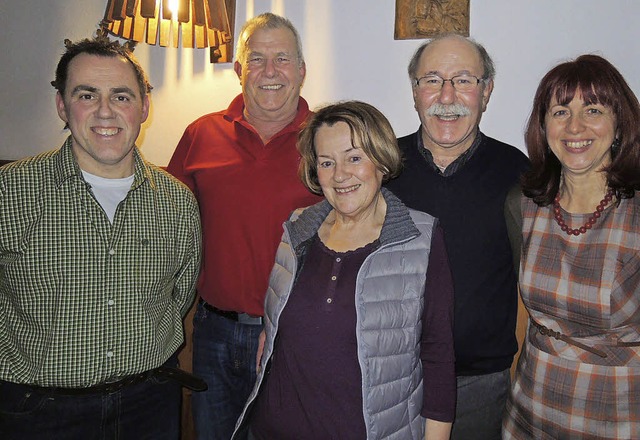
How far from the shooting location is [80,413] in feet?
4.82

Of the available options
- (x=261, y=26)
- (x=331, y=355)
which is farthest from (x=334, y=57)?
(x=331, y=355)

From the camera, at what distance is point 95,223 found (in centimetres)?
150

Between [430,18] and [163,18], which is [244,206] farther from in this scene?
[430,18]

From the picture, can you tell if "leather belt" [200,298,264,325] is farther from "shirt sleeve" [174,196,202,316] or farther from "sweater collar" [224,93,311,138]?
"sweater collar" [224,93,311,138]

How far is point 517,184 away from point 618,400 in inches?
27.6

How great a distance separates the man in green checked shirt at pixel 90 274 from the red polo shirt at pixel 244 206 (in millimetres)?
259

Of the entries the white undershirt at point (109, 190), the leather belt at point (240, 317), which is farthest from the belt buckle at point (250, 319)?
the white undershirt at point (109, 190)

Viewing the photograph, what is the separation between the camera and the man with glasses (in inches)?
65.7

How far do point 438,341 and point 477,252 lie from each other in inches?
15.5

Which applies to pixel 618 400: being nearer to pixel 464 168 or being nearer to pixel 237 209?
pixel 464 168

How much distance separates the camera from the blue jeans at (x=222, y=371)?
1.89m

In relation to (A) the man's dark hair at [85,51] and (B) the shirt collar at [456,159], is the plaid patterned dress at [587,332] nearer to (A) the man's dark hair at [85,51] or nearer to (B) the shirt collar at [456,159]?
(B) the shirt collar at [456,159]

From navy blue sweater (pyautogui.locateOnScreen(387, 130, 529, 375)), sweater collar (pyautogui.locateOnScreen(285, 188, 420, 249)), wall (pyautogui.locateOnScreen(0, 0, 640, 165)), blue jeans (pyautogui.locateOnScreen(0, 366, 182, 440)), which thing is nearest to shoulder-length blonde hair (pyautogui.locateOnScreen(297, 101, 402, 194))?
sweater collar (pyautogui.locateOnScreen(285, 188, 420, 249))

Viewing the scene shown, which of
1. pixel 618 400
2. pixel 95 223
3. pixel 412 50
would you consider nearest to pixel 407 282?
pixel 618 400
